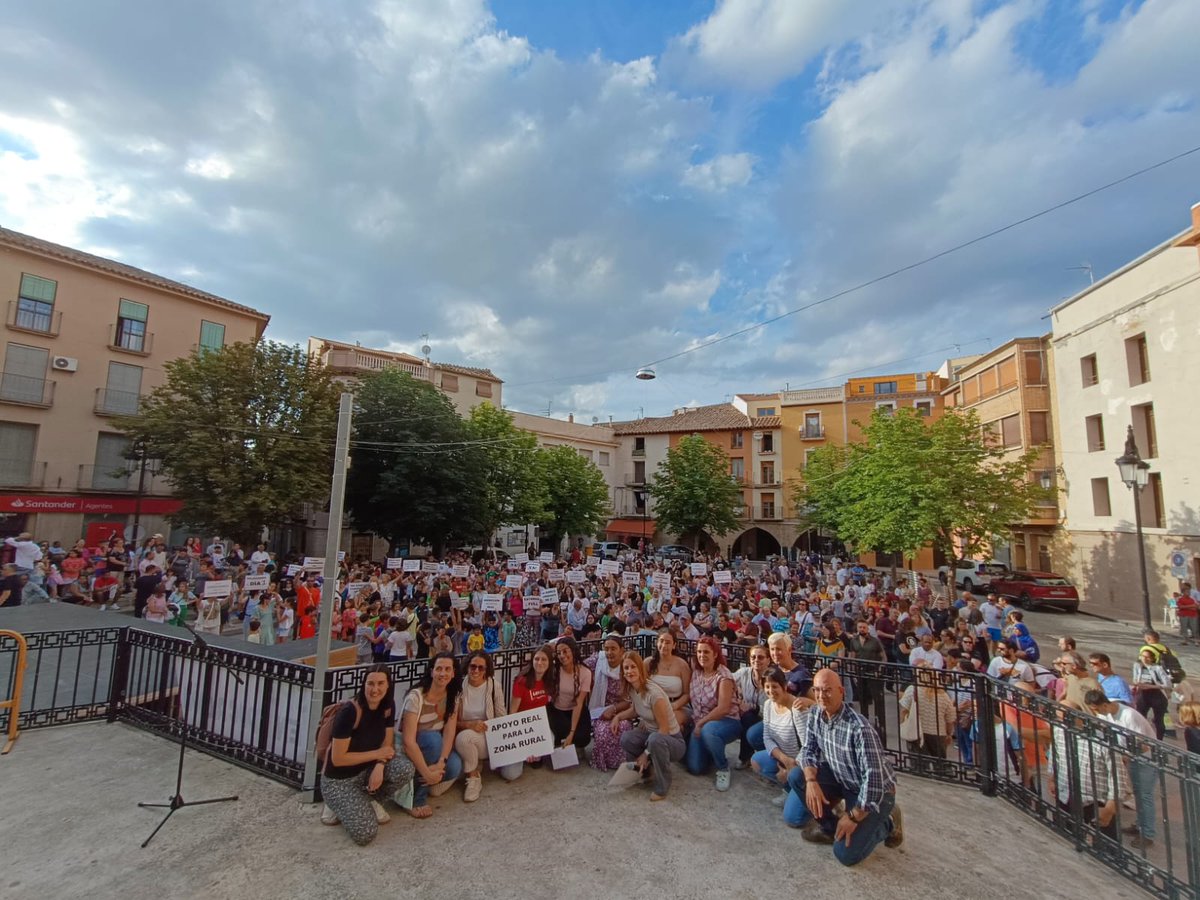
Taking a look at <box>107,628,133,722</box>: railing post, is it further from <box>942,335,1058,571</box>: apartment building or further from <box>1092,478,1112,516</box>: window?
<box>1092,478,1112,516</box>: window

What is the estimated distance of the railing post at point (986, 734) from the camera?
5.25 metres

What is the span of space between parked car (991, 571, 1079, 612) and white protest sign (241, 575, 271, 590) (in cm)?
2537

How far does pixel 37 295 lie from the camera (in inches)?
942

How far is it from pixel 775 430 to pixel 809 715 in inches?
1699

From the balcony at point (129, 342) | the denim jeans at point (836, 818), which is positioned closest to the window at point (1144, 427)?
the denim jeans at point (836, 818)

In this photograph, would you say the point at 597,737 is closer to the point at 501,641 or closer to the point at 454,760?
the point at 454,760

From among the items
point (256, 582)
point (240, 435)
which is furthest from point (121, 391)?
point (256, 582)

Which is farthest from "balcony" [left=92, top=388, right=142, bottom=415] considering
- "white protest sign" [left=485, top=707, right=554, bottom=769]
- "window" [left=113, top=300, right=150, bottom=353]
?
"white protest sign" [left=485, top=707, right=554, bottom=769]

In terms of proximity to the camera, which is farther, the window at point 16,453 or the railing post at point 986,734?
the window at point 16,453

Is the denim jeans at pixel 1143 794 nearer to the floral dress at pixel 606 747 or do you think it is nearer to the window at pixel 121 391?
the floral dress at pixel 606 747

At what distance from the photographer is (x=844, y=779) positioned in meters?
3.98

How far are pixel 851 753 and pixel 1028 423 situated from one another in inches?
1212

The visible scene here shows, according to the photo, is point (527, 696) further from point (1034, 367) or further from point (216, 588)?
point (1034, 367)

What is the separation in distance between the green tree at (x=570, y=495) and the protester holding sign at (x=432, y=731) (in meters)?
33.0
